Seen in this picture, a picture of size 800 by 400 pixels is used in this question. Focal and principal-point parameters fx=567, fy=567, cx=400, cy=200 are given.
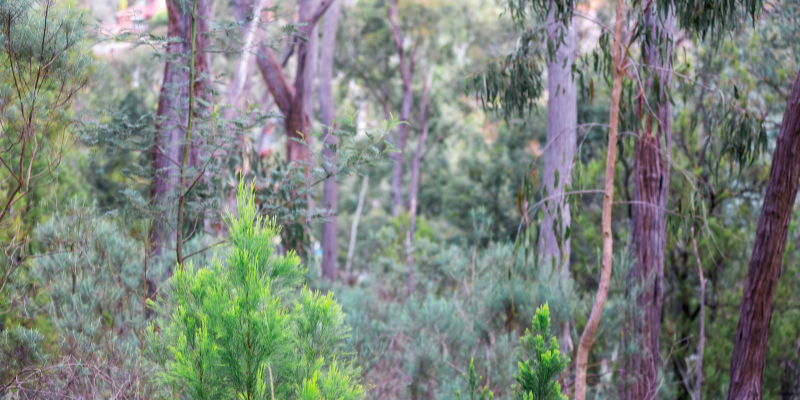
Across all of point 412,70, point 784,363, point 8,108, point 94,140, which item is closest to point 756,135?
point 784,363

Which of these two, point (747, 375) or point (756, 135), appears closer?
point (747, 375)

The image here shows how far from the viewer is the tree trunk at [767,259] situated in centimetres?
333

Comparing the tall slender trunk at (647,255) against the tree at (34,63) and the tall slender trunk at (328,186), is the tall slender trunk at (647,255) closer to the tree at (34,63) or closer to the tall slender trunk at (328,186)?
the tree at (34,63)

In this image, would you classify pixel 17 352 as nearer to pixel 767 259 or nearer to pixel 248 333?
pixel 248 333

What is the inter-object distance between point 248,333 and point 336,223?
3.66 meters

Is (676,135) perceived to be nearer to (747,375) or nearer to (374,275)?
(747,375)

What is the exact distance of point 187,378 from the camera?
1764 millimetres

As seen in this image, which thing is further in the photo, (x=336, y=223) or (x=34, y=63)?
(x=336, y=223)

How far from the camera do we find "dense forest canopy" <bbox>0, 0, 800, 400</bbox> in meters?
2.13

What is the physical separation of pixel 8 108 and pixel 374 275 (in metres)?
7.98

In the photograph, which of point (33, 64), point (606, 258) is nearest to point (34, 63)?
point (33, 64)

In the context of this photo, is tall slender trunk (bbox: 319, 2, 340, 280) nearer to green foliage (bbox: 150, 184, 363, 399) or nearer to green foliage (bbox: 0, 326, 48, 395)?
green foliage (bbox: 0, 326, 48, 395)

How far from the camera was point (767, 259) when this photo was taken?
11.2ft

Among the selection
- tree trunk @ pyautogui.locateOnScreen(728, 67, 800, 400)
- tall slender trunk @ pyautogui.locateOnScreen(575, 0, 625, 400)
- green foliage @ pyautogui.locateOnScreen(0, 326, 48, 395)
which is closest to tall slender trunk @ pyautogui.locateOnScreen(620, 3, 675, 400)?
tree trunk @ pyautogui.locateOnScreen(728, 67, 800, 400)
